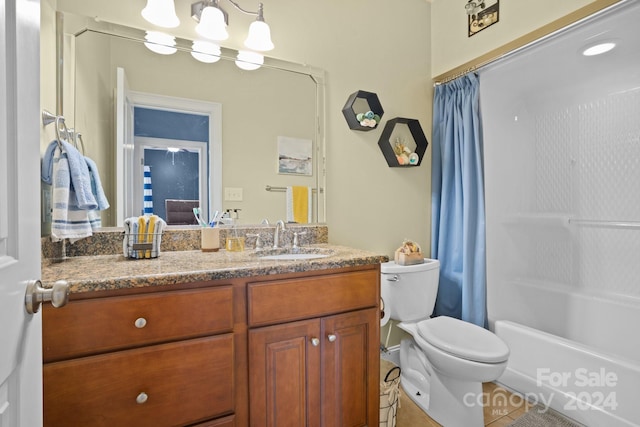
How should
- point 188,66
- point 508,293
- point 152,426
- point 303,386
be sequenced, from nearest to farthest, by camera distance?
point 152,426 → point 303,386 → point 188,66 → point 508,293

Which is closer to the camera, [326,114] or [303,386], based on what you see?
[303,386]

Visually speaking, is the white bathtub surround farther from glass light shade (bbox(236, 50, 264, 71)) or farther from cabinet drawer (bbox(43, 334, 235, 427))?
cabinet drawer (bbox(43, 334, 235, 427))

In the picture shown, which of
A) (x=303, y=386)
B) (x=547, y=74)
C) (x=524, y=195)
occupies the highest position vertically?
(x=547, y=74)

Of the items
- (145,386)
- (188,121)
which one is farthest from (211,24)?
(145,386)

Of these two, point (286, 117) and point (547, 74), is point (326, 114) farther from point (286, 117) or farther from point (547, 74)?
point (547, 74)

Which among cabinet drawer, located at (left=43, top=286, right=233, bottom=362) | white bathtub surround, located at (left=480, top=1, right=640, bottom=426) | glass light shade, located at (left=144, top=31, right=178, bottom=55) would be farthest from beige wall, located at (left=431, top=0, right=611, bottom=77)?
cabinet drawer, located at (left=43, top=286, right=233, bottom=362)

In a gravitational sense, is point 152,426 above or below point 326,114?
below

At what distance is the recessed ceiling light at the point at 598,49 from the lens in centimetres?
173

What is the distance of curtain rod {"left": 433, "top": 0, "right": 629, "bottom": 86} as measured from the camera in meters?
1.49

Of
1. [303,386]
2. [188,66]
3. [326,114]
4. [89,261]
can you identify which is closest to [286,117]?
[326,114]

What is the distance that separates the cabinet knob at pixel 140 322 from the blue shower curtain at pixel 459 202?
184 cm

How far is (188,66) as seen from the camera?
1525 millimetres

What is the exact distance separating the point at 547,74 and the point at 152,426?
2.74 m

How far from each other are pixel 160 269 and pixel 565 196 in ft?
8.58
